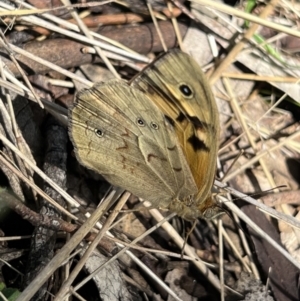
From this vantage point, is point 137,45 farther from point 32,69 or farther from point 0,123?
point 0,123

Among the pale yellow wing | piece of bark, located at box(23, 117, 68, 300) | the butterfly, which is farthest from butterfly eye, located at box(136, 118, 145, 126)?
piece of bark, located at box(23, 117, 68, 300)

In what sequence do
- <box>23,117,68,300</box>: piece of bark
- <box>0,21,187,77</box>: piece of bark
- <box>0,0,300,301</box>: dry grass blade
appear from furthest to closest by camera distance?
1. <box>0,21,187,77</box>: piece of bark
2. <box>0,0,300,301</box>: dry grass blade
3. <box>23,117,68,300</box>: piece of bark

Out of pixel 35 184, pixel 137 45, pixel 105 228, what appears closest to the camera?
pixel 105 228

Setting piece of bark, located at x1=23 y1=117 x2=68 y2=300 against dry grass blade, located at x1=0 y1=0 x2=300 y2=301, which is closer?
piece of bark, located at x1=23 y1=117 x2=68 y2=300

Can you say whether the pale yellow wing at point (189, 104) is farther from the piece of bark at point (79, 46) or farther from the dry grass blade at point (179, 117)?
the piece of bark at point (79, 46)

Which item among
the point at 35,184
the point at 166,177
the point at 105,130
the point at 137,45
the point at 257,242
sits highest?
the point at 137,45

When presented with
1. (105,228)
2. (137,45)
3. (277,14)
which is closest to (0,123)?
(105,228)

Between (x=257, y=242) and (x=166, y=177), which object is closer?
(x=166, y=177)

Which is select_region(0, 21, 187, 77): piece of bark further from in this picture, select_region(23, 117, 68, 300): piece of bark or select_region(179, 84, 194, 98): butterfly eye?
select_region(179, 84, 194, 98): butterfly eye
